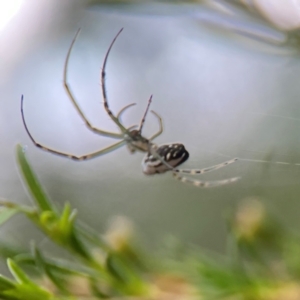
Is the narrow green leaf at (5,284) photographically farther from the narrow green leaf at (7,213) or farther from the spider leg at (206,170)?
the spider leg at (206,170)

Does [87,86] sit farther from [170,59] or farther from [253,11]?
[253,11]

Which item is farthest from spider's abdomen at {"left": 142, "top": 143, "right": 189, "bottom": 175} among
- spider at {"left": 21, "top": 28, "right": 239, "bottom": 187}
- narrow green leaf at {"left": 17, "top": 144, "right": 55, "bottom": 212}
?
narrow green leaf at {"left": 17, "top": 144, "right": 55, "bottom": 212}

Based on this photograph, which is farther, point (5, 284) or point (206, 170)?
point (206, 170)

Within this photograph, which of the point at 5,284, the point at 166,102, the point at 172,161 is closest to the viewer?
the point at 5,284

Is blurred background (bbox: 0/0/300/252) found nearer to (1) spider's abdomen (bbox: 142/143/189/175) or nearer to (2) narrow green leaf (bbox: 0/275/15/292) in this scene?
(1) spider's abdomen (bbox: 142/143/189/175)

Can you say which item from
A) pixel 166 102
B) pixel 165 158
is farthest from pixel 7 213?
pixel 166 102

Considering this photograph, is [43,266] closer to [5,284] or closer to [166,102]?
[5,284]
